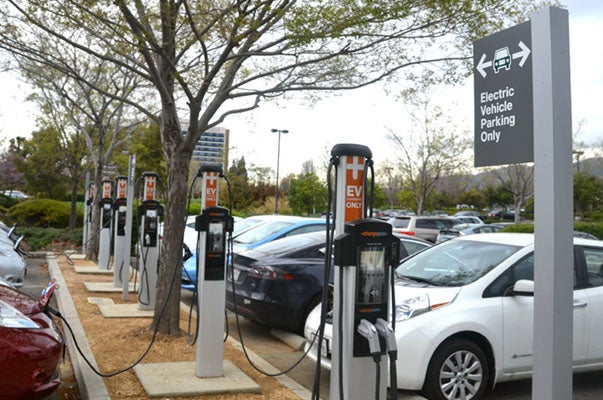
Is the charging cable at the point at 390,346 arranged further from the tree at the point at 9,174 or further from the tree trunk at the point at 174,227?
the tree at the point at 9,174

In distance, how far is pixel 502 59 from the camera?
3.43 meters

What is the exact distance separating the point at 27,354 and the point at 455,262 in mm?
4162

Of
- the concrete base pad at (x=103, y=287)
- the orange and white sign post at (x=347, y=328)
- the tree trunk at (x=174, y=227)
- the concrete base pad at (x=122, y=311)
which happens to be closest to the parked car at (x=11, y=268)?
the concrete base pad at (x=122, y=311)

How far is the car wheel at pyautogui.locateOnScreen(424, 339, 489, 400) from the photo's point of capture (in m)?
5.30

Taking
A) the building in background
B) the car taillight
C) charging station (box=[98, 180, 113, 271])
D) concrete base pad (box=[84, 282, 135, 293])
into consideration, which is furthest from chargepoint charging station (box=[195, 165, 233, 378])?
the building in background

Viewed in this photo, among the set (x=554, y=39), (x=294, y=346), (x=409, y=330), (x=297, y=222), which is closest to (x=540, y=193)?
(x=554, y=39)

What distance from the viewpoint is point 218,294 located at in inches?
231

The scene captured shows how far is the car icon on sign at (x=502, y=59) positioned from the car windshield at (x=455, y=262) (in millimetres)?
2808

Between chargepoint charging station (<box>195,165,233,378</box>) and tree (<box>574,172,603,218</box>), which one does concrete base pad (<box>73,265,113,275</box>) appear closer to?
chargepoint charging station (<box>195,165,233,378</box>)

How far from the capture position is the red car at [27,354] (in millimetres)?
4277

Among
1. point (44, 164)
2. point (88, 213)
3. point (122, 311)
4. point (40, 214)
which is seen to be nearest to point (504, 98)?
point (122, 311)

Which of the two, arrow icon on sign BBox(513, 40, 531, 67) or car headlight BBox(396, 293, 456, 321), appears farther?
car headlight BBox(396, 293, 456, 321)

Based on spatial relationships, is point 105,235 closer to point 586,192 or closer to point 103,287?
point 103,287

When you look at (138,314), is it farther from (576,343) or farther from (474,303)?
(576,343)
